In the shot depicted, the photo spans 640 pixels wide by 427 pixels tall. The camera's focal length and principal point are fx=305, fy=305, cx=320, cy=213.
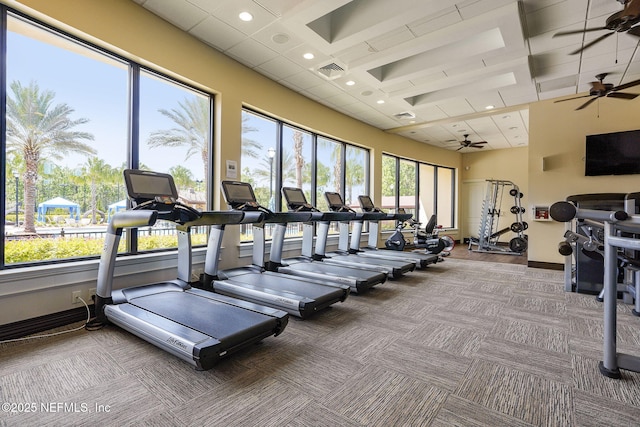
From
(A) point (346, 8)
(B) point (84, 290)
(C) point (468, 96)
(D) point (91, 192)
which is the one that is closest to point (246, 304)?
(B) point (84, 290)

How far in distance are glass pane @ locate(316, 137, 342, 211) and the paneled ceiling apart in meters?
0.87

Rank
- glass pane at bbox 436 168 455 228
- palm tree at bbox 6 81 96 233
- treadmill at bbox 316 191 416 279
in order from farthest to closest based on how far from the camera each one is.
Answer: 1. glass pane at bbox 436 168 455 228
2. treadmill at bbox 316 191 416 279
3. palm tree at bbox 6 81 96 233

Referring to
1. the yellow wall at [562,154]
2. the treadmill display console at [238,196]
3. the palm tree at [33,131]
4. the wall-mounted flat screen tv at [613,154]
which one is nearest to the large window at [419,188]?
the yellow wall at [562,154]

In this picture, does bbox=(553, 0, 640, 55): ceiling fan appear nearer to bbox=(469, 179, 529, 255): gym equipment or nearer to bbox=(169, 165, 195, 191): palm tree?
bbox=(469, 179, 529, 255): gym equipment

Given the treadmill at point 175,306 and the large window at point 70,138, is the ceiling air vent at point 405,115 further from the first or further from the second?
the treadmill at point 175,306

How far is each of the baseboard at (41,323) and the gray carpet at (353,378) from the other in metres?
0.15

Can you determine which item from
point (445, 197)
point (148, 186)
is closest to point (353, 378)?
point (148, 186)

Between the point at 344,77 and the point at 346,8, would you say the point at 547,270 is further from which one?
the point at 346,8

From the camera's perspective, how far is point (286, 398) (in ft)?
5.83

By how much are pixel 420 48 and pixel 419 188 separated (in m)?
6.15

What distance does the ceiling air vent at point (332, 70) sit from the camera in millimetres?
4602

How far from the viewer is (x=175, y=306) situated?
106 inches

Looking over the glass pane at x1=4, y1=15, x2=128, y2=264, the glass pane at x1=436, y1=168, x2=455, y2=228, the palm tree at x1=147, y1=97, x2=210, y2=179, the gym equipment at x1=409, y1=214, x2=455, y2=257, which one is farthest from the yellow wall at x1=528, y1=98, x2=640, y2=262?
the glass pane at x1=4, y1=15, x2=128, y2=264

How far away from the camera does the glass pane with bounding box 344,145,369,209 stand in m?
7.37
